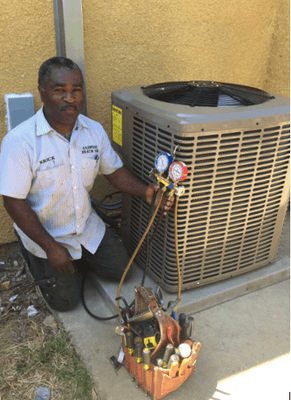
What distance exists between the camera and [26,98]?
213 centimetres

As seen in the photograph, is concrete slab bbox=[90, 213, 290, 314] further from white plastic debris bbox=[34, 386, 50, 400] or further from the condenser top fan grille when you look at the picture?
the condenser top fan grille

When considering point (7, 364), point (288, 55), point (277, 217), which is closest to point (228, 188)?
point (277, 217)

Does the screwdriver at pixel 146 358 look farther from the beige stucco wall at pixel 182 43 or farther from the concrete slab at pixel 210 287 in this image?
the beige stucco wall at pixel 182 43

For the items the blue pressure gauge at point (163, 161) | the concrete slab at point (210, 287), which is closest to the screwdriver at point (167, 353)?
the concrete slab at point (210, 287)

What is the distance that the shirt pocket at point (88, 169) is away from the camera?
191 centimetres

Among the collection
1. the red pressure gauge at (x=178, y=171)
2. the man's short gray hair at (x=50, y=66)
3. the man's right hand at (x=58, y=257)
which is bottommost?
the man's right hand at (x=58, y=257)

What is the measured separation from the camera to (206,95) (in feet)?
6.37

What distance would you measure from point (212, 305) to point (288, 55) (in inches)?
87.9

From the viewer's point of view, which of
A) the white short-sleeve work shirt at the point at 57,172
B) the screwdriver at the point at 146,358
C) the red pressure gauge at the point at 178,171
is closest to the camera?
the screwdriver at the point at 146,358

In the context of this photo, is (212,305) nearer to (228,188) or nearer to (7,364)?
(228,188)

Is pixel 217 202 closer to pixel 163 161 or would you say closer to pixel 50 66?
pixel 163 161

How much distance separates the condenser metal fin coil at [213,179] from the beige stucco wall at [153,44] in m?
0.41

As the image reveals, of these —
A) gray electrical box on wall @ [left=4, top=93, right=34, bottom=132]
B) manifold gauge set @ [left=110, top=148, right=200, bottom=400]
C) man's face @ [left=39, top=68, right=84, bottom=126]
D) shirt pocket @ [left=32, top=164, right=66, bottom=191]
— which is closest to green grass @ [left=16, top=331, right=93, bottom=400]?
manifold gauge set @ [left=110, top=148, right=200, bottom=400]

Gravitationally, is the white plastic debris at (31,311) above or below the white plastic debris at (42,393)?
below
